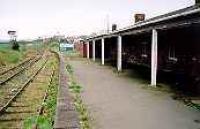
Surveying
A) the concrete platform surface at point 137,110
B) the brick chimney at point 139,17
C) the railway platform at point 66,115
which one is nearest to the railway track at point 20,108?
the railway platform at point 66,115

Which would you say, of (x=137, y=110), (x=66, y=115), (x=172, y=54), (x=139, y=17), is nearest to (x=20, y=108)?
(x=66, y=115)

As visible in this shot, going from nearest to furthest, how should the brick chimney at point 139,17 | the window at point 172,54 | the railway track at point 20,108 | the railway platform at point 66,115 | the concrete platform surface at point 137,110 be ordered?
the railway platform at point 66,115 < the concrete platform surface at point 137,110 < the railway track at point 20,108 < the window at point 172,54 < the brick chimney at point 139,17

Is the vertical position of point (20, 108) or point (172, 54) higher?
point (172, 54)

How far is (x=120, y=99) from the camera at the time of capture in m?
15.4

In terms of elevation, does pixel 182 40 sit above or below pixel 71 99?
above

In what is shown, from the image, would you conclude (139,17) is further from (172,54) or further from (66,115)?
(66,115)

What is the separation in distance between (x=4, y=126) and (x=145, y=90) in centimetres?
848

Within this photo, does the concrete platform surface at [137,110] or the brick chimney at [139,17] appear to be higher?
the brick chimney at [139,17]

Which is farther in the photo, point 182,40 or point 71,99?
point 182,40

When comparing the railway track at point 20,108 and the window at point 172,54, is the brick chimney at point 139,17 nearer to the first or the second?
the window at point 172,54

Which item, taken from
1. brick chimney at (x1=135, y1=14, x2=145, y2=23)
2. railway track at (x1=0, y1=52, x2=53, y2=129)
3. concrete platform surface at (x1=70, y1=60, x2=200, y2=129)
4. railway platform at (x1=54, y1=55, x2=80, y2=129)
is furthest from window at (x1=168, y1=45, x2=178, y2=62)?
brick chimney at (x1=135, y1=14, x2=145, y2=23)

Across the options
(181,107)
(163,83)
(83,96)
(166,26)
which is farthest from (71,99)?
(163,83)

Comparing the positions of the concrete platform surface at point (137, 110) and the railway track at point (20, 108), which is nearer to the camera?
the concrete platform surface at point (137, 110)

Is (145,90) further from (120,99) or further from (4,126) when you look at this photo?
(4,126)
